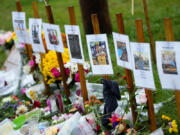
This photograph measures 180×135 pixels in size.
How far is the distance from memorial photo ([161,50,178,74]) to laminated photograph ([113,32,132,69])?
1.04 ft

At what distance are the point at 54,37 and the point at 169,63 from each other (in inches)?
56.5

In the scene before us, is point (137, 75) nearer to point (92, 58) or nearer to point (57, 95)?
point (92, 58)

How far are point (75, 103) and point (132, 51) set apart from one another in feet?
3.57

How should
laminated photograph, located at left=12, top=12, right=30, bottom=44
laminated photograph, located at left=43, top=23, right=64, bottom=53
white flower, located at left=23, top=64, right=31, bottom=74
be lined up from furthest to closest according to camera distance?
white flower, located at left=23, top=64, right=31, bottom=74 < laminated photograph, located at left=12, top=12, right=30, bottom=44 < laminated photograph, located at left=43, top=23, right=64, bottom=53

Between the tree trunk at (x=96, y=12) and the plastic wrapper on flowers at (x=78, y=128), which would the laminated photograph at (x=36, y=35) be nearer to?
the plastic wrapper on flowers at (x=78, y=128)

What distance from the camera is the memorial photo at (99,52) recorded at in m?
2.63

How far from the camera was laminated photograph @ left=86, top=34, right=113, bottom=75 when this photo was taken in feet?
8.57

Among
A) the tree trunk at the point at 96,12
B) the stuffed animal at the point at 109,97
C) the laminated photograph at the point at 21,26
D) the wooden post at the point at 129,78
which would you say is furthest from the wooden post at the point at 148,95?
the tree trunk at the point at 96,12

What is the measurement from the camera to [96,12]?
19.0 ft

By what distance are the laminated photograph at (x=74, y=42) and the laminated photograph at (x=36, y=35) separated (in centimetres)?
55

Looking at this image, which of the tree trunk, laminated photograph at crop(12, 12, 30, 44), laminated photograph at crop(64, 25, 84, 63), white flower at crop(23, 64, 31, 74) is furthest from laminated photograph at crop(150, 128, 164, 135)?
the tree trunk

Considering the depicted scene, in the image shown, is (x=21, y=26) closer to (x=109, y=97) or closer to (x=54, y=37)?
(x=54, y=37)

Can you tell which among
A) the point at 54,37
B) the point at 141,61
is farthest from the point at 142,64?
the point at 54,37

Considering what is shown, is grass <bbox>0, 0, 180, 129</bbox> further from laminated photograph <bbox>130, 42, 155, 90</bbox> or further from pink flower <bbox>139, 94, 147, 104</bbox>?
laminated photograph <bbox>130, 42, 155, 90</bbox>
